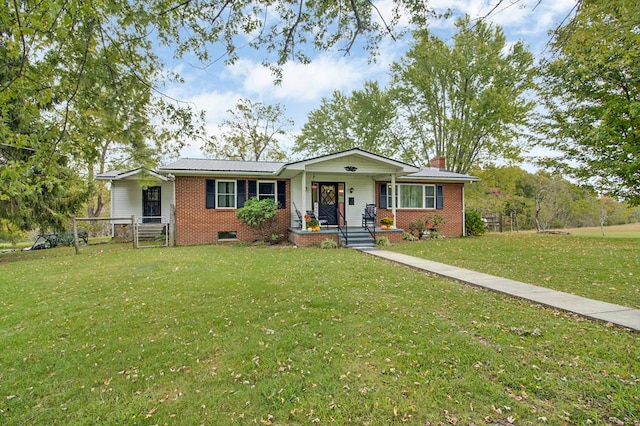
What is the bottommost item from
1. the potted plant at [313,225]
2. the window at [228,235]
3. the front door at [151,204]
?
the window at [228,235]

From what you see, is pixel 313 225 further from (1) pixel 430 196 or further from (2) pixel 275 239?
(1) pixel 430 196

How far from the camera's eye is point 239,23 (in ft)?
16.3

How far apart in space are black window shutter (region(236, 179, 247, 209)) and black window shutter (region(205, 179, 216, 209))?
958 millimetres

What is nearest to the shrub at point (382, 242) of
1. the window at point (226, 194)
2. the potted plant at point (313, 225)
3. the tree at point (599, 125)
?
the potted plant at point (313, 225)

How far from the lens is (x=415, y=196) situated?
1568cm

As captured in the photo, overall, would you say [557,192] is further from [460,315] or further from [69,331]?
[69,331]

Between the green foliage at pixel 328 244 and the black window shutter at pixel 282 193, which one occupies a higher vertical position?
the black window shutter at pixel 282 193

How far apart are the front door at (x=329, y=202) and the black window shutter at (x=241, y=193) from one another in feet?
11.3

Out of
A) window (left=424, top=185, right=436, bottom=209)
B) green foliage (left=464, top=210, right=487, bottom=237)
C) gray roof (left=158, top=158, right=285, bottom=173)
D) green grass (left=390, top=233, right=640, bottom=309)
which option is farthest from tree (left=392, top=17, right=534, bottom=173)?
gray roof (left=158, top=158, right=285, bottom=173)

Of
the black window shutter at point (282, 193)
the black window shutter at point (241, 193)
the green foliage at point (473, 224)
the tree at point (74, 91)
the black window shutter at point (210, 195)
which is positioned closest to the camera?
the tree at point (74, 91)

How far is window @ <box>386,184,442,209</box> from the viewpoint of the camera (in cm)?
1540

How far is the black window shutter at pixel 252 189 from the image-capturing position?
13.9 meters

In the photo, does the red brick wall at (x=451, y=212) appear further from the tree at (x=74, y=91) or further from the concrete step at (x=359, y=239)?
the tree at (x=74, y=91)

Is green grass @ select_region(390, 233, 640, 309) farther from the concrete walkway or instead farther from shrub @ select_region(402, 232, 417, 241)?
shrub @ select_region(402, 232, 417, 241)
